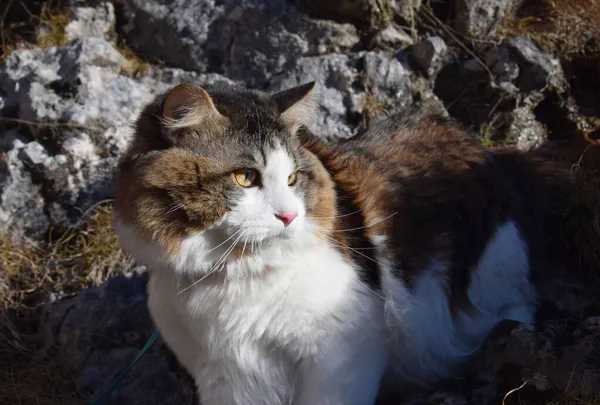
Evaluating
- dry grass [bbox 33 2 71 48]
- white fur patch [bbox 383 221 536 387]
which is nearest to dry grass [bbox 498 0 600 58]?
white fur patch [bbox 383 221 536 387]

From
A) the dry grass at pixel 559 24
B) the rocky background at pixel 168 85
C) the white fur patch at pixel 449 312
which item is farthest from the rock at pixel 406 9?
the white fur patch at pixel 449 312

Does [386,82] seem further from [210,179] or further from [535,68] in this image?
[210,179]

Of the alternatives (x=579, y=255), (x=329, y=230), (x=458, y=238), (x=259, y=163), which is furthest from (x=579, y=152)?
(x=259, y=163)

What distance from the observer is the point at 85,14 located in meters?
4.74

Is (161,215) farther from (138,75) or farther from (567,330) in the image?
(138,75)

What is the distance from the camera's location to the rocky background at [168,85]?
395 centimetres

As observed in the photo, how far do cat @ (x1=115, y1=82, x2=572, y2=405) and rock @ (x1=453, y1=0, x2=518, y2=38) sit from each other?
1.56 m

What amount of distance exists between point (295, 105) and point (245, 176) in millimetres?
417

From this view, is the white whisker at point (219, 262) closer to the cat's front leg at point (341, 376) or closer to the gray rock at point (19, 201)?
the cat's front leg at point (341, 376)

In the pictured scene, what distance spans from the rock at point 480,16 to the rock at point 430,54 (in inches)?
8.2

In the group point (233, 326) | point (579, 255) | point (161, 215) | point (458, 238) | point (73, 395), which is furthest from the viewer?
point (73, 395)

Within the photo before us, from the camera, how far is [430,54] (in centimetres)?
431

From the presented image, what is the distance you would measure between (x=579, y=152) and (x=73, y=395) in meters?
3.11

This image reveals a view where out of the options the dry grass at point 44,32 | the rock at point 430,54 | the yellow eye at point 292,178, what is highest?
the yellow eye at point 292,178
